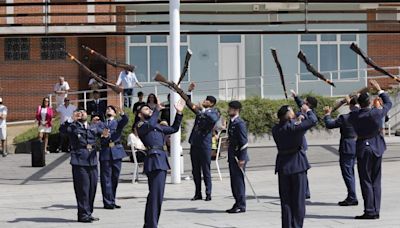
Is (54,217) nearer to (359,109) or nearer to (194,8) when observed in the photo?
(359,109)

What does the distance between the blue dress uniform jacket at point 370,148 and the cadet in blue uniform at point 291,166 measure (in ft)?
5.18

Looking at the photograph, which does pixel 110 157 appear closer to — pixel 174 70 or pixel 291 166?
pixel 174 70

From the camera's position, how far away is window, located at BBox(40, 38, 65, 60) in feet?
94.9

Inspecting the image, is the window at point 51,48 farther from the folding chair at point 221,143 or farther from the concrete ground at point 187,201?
the folding chair at point 221,143

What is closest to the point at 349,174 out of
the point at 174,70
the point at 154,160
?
the point at 154,160

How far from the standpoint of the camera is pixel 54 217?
12625 mm

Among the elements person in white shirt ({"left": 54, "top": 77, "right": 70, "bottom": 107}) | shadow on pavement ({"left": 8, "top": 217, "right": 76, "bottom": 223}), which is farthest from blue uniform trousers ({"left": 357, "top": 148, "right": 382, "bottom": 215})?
person in white shirt ({"left": 54, "top": 77, "right": 70, "bottom": 107})

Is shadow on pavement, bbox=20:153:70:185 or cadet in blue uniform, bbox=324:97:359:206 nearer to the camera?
cadet in blue uniform, bbox=324:97:359:206

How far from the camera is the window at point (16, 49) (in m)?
28.9

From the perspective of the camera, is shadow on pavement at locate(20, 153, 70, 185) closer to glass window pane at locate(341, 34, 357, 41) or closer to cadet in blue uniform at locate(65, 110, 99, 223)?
cadet in blue uniform at locate(65, 110, 99, 223)

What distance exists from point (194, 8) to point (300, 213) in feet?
60.3

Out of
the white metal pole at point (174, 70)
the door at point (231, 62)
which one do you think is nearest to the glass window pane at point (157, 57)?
the door at point (231, 62)

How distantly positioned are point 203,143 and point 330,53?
652 inches

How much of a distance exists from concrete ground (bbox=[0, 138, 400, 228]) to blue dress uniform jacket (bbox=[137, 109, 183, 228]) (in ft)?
2.45
